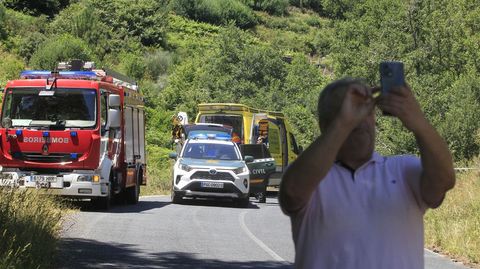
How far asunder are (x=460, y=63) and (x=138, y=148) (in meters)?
28.1

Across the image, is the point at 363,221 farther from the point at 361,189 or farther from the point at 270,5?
the point at 270,5

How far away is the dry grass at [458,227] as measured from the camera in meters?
13.2

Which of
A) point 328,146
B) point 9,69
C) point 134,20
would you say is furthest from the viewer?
point 134,20

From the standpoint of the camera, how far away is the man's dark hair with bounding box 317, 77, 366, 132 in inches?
141

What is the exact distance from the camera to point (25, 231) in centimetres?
998

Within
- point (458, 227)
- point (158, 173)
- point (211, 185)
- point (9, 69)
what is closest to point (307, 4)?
point (9, 69)

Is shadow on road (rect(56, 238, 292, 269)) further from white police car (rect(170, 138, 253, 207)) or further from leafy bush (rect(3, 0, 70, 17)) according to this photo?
leafy bush (rect(3, 0, 70, 17))

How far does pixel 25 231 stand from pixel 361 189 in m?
6.96

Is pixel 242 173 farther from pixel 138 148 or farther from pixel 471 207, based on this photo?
pixel 471 207

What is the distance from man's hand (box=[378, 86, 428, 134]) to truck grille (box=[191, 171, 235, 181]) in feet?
61.8

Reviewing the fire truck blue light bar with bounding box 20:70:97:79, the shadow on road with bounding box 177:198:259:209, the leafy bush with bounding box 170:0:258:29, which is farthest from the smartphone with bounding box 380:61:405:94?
the leafy bush with bounding box 170:0:258:29

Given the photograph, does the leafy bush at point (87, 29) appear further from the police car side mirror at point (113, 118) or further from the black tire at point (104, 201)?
the police car side mirror at point (113, 118)

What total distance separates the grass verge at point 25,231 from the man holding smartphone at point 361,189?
15.9 feet

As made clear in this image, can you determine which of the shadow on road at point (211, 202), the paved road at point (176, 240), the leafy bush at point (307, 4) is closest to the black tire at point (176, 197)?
the shadow on road at point (211, 202)
